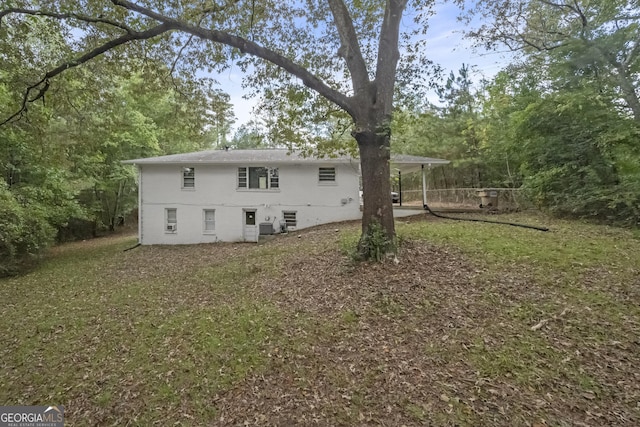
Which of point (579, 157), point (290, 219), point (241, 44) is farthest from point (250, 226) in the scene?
point (579, 157)

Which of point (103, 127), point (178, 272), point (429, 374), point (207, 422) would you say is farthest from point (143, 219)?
point (429, 374)

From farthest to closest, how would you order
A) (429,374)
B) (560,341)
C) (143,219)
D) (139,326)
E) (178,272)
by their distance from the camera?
(143,219) → (178,272) → (139,326) → (560,341) → (429,374)

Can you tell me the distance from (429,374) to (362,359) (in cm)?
85

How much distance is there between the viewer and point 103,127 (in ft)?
39.0

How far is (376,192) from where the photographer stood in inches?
274

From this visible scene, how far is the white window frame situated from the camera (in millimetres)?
15477

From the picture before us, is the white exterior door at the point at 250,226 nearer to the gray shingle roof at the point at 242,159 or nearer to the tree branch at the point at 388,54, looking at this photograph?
the gray shingle roof at the point at 242,159

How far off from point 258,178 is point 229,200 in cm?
177

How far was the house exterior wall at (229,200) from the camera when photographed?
15445 millimetres

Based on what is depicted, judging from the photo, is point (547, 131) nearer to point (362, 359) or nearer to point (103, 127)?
point (362, 359)

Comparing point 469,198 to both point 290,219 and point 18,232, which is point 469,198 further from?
point 18,232

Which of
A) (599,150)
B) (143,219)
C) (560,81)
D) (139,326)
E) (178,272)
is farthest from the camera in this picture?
(143,219)

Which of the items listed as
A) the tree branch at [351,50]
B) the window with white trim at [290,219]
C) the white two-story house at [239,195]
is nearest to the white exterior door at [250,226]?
the white two-story house at [239,195]

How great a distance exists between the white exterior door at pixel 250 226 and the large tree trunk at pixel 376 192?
961 centimetres
